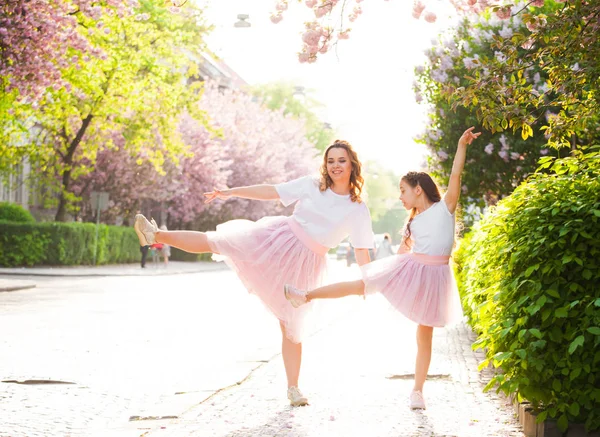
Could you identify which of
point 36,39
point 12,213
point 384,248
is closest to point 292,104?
point 12,213

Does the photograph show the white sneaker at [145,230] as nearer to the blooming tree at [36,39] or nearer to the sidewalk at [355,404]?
the sidewalk at [355,404]

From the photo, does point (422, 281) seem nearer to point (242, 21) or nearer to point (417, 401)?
point (417, 401)

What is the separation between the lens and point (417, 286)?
265 inches

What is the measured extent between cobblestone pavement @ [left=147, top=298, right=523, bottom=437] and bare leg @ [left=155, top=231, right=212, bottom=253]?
108cm

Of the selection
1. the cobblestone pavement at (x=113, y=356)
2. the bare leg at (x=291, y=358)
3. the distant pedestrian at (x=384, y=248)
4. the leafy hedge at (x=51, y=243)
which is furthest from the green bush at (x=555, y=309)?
the leafy hedge at (x=51, y=243)

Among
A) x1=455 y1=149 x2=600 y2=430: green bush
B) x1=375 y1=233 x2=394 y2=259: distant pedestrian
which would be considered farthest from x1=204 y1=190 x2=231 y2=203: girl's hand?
x1=375 y1=233 x2=394 y2=259: distant pedestrian

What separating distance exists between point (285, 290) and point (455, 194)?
1346 mm

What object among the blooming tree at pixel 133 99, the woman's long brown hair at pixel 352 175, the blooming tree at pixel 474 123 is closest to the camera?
the woman's long brown hair at pixel 352 175

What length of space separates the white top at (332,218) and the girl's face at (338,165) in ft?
0.37

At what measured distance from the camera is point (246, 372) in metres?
8.98

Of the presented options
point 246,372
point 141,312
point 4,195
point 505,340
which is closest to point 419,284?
point 505,340

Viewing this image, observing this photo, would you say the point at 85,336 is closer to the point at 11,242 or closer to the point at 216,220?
the point at 11,242

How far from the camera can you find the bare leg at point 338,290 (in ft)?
21.7

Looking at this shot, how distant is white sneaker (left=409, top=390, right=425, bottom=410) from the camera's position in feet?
21.8
